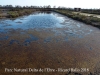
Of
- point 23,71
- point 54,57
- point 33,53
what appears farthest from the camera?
point 33,53

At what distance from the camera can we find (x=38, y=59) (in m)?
4.43

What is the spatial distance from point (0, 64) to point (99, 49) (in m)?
4.95

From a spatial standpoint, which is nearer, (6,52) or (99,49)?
(6,52)

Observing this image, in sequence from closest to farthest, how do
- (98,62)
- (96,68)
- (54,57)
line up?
1. (96,68)
2. (98,62)
3. (54,57)

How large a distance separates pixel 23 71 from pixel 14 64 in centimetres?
61

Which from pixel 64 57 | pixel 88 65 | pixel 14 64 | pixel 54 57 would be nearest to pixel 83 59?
pixel 88 65

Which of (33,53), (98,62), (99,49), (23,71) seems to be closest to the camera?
(23,71)

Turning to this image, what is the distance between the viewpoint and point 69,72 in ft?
11.7

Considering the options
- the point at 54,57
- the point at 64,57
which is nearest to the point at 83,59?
the point at 64,57

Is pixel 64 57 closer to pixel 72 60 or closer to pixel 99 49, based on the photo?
pixel 72 60

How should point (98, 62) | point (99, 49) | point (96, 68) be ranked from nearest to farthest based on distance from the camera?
point (96, 68)
point (98, 62)
point (99, 49)

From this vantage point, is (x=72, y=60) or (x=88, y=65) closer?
(x=88, y=65)

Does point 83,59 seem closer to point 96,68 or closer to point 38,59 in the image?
point 96,68

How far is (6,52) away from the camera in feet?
16.5
